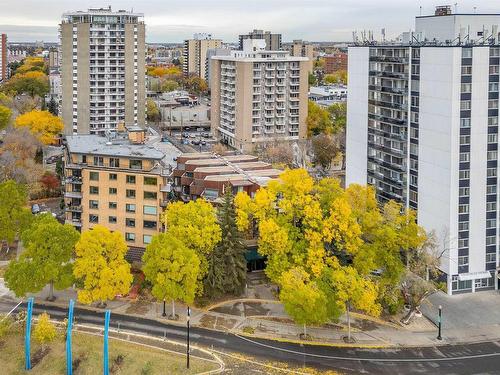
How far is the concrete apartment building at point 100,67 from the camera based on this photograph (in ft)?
333

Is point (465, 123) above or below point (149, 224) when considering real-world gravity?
above

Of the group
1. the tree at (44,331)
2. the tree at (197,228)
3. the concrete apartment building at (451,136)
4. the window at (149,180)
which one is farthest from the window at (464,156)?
the tree at (44,331)

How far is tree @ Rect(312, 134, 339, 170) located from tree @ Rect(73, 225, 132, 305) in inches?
1980

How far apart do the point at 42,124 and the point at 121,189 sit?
49227mm

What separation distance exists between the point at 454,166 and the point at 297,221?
12.7 m

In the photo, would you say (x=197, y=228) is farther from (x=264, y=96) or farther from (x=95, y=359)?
(x=264, y=96)

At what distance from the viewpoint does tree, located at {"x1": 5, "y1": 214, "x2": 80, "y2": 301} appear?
41.2m

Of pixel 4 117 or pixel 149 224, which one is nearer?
pixel 149 224

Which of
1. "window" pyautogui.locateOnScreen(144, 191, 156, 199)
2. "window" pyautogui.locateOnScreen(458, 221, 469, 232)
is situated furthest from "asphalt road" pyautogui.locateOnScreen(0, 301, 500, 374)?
"window" pyautogui.locateOnScreen(144, 191, 156, 199)

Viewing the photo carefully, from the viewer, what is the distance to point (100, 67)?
337 feet

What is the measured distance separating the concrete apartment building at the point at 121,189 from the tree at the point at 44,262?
26.4 feet

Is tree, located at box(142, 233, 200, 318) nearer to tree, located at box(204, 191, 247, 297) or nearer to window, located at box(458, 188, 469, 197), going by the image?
tree, located at box(204, 191, 247, 297)

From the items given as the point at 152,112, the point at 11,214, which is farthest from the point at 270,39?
the point at 11,214

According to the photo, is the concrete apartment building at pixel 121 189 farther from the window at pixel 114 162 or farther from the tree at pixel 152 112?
the tree at pixel 152 112
